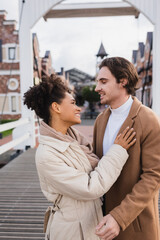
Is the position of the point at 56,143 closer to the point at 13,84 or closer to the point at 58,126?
the point at 58,126

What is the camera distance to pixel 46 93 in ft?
4.09

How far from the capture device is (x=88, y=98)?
21422 mm

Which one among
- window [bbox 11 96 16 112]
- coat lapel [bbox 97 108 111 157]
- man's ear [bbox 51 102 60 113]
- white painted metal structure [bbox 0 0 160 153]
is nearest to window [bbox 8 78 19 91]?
window [bbox 11 96 16 112]

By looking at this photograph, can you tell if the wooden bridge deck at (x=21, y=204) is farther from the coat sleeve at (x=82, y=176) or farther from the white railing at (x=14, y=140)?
the coat sleeve at (x=82, y=176)

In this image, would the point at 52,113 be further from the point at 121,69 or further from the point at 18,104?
the point at 18,104

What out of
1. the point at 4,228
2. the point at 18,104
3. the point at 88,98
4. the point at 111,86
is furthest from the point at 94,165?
the point at 88,98

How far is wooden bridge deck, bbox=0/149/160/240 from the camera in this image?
2328 millimetres

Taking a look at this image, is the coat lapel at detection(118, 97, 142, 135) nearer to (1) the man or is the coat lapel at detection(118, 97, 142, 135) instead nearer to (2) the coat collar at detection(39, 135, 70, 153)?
(1) the man

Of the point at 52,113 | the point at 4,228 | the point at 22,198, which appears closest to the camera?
the point at 52,113

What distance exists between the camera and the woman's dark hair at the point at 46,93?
124 centimetres

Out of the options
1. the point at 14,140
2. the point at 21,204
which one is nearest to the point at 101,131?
the point at 21,204

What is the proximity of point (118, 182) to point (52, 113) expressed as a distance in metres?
0.50

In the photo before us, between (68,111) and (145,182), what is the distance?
0.51 m

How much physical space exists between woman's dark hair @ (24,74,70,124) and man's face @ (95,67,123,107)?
185mm
